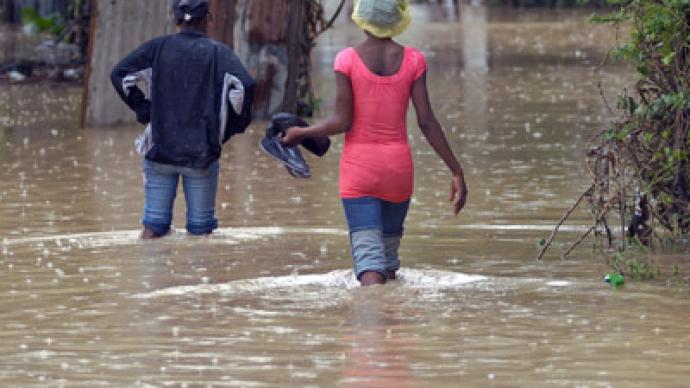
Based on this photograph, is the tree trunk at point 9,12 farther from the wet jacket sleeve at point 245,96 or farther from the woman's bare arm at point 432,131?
the woman's bare arm at point 432,131

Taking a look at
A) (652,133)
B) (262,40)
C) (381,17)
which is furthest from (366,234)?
(262,40)

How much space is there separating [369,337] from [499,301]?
40.9 inches

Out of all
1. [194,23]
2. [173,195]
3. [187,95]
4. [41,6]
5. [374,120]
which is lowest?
[41,6]

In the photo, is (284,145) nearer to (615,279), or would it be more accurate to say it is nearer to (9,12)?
(615,279)

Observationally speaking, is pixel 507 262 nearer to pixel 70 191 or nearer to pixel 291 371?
pixel 291 371

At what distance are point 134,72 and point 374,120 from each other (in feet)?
7.59

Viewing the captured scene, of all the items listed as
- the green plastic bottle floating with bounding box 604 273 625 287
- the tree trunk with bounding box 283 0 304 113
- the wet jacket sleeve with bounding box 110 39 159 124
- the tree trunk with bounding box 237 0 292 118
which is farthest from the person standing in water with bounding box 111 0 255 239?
the tree trunk with bounding box 283 0 304 113

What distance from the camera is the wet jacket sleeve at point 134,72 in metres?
10.6

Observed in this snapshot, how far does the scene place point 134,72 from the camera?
10625 mm

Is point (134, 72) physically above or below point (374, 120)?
below

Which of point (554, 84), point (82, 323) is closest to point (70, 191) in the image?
point (82, 323)

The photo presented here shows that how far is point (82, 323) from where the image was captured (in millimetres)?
8094

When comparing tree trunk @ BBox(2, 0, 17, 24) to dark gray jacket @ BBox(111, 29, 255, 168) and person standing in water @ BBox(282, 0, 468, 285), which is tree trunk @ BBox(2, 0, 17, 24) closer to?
dark gray jacket @ BBox(111, 29, 255, 168)

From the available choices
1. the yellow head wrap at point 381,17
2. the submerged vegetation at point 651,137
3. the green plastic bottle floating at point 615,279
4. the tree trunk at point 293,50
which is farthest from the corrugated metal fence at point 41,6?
the green plastic bottle floating at point 615,279
